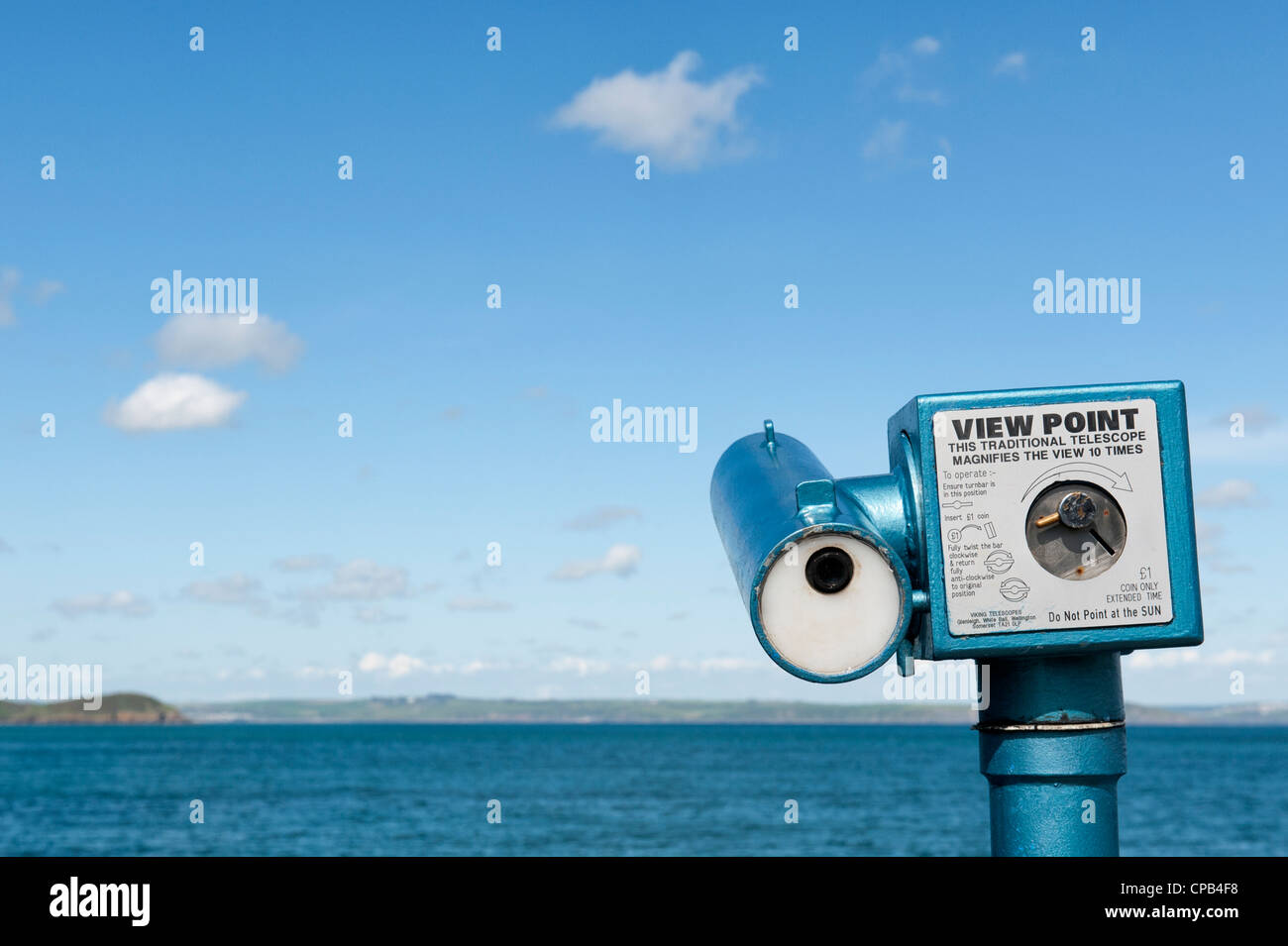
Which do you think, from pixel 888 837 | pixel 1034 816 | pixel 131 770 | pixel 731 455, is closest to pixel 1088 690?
pixel 1034 816

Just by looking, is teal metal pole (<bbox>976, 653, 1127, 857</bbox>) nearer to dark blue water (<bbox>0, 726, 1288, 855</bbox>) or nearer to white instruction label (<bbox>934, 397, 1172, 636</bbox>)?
white instruction label (<bbox>934, 397, 1172, 636</bbox>)

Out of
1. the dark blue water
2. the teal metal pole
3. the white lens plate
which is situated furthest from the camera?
the dark blue water

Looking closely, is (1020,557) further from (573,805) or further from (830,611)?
(573,805)

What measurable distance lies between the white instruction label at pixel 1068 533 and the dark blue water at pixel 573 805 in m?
36.2

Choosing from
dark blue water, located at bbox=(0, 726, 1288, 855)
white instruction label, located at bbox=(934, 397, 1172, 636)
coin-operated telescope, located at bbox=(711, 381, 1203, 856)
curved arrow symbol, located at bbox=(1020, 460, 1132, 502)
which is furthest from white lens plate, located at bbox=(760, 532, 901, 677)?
dark blue water, located at bbox=(0, 726, 1288, 855)

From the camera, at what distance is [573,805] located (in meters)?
67.1

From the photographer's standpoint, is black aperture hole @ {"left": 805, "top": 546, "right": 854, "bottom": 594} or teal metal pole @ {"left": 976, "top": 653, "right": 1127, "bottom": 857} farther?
teal metal pole @ {"left": 976, "top": 653, "right": 1127, "bottom": 857}

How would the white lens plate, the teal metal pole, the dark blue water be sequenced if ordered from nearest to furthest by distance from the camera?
the white lens plate
the teal metal pole
the dark blue water

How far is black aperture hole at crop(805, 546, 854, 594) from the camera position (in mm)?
2773

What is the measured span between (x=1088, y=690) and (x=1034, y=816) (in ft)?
1.02

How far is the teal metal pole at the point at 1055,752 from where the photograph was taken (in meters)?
2.94

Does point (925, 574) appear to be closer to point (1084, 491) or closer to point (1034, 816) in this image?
point (1084, 491)

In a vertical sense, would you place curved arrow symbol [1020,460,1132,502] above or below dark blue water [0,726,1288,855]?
above

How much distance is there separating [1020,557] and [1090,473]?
238 millimetres
